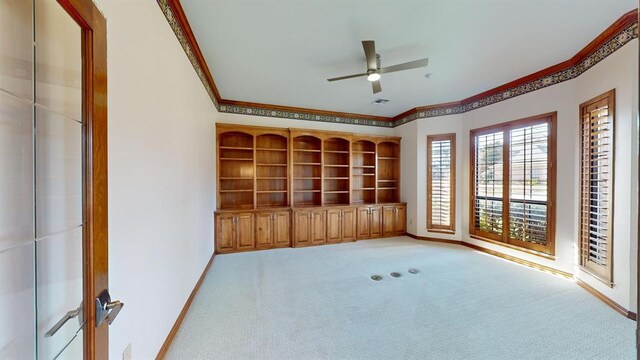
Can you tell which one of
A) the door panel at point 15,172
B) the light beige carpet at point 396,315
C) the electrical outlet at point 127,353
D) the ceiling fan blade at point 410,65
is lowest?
the light beige carpet at point 396,315

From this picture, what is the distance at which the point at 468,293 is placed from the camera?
279 centimetres

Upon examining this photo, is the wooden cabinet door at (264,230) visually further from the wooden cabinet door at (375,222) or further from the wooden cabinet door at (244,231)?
the wooden cabinet door at (375,222)

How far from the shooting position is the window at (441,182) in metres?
4.84

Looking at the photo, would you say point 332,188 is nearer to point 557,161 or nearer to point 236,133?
point 236,133

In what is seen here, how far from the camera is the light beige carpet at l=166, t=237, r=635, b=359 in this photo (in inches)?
74.8

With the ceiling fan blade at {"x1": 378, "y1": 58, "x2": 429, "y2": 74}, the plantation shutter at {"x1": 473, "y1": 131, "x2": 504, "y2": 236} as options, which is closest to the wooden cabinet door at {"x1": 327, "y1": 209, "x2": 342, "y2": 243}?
the plantation shutter at {"x1": 473, "y1": 131, "x2": 504, "y2": 236}

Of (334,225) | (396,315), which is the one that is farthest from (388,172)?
(396,315)

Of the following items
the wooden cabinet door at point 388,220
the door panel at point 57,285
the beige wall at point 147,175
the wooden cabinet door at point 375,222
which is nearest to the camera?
the door panel at point 57,285

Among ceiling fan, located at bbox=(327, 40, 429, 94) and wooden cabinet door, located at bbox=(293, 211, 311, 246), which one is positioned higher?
ceiling fan, located at bbox=(327, 40, 429, 94)

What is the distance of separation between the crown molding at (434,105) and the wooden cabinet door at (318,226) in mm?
2115

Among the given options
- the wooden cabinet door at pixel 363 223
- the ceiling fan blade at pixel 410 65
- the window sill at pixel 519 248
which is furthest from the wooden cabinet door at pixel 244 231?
the window sill at pixel 519 248

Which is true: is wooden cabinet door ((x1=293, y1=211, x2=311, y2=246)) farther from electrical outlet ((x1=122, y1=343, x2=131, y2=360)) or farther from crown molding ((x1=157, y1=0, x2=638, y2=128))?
electrical outlet ((x1=122, y1=343, x2=131, y2=360))

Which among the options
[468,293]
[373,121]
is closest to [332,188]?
[373,121]

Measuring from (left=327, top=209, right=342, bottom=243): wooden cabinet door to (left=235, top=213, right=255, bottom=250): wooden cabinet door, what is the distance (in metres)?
1.55
